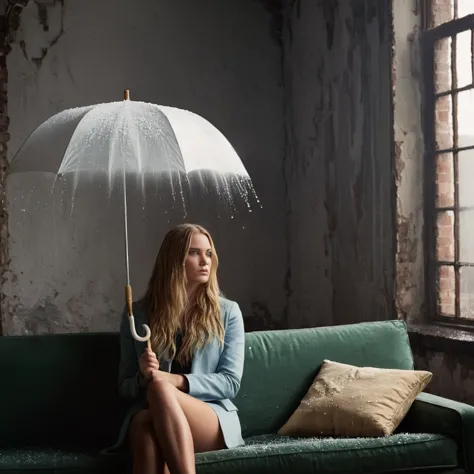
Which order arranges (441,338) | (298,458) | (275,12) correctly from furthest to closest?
(275,12) → (441,338) → (298,458)

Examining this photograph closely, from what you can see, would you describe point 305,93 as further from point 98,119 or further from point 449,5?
point 98,119

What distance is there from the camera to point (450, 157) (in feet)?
14.8

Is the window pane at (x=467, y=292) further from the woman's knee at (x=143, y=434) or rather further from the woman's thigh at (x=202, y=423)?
the woman's knee at (x=143, y=434)

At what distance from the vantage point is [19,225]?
5387 millimetres

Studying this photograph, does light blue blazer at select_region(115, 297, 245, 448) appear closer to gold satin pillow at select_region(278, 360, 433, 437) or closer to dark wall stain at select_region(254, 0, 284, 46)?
gold satin pillow at select_region(278, 360, 433, 437)

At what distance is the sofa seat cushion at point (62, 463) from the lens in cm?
280

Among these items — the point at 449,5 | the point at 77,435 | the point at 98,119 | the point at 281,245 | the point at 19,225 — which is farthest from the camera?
the point at 281,245

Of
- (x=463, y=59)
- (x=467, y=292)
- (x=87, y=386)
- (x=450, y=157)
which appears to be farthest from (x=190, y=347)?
(x=463, y=59)

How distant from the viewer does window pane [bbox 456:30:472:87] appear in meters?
4.38

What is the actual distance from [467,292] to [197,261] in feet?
6.05

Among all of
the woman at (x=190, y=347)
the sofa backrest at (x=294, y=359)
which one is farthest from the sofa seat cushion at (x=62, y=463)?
the sofa backrest at (x=294, y=359)

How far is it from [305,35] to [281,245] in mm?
1457

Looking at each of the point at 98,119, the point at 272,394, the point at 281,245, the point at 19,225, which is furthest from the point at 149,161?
the point at 281,245

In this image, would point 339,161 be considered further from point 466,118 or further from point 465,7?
point 465,7
